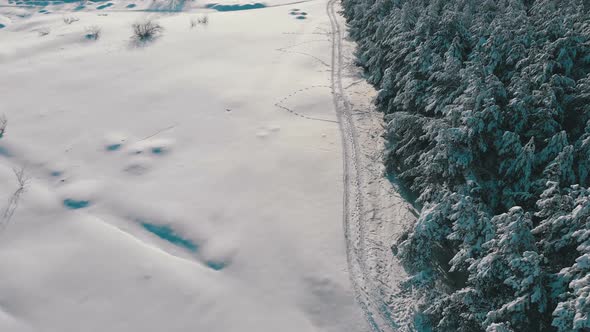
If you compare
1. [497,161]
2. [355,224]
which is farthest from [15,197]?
[497,161]

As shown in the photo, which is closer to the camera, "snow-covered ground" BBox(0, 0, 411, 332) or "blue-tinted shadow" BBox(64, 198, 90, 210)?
"snow-covered ground" BBox(0, 0, 411, 332)

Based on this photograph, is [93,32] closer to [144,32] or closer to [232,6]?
[144,32]

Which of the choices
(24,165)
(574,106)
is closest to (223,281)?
(24,165)

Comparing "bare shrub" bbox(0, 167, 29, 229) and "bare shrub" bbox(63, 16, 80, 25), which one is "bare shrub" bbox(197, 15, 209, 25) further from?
"bare shrub" bbox(0, 167, 29, 229)

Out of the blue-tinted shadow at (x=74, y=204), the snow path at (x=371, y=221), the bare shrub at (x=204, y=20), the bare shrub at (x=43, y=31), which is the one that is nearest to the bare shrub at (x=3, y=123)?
the blue-tinted shadow at (x=74, y=204)

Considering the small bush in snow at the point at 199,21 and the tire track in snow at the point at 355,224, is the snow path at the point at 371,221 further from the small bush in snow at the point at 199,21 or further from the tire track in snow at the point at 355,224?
the small bush in snow at the point at 199,21

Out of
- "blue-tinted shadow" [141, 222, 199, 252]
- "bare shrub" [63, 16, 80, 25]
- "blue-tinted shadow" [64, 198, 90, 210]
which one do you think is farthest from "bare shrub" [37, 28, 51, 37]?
"blue-tinted shadow" [141, 222, 199, 252]
